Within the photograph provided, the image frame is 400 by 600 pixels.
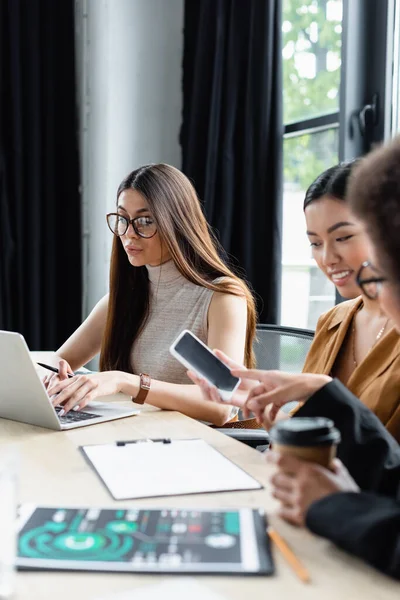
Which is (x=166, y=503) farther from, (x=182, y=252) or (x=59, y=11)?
(x=59, y=11)

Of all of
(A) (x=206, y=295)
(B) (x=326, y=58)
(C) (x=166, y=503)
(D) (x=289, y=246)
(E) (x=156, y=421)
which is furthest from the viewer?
(D) (x=289, y=246)

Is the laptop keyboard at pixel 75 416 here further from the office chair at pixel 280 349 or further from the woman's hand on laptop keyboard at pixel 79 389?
the office chair at pixel 280 349

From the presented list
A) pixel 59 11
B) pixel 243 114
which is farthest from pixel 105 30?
pixel 243 114

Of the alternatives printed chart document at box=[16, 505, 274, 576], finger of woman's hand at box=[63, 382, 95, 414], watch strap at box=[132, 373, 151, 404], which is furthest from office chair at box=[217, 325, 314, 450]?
printed chart document at box=[16, 505, 274, 576]

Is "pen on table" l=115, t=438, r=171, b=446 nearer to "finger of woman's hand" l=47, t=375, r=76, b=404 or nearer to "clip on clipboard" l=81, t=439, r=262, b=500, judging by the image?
"clip on clipboard" l=81, t=439, r=262, b=500

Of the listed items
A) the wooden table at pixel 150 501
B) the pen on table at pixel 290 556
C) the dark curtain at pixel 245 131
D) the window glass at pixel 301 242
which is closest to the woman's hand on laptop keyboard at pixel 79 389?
the wooden table at pixel 150 501

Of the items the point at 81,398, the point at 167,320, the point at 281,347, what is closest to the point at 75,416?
the point at 81,398

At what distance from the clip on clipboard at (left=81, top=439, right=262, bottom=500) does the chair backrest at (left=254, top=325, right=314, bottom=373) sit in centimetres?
75

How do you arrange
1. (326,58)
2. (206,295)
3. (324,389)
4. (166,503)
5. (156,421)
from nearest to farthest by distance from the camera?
(166,503) → (324,389) → (156,421) → (206,295) → (326,58)

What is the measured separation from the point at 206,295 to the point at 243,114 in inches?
42.4

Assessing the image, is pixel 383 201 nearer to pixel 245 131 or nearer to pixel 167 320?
pixel 167 320

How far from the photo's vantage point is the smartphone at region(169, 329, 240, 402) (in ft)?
4.43

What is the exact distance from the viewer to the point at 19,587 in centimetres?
76

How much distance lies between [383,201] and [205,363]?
0.64 metres
